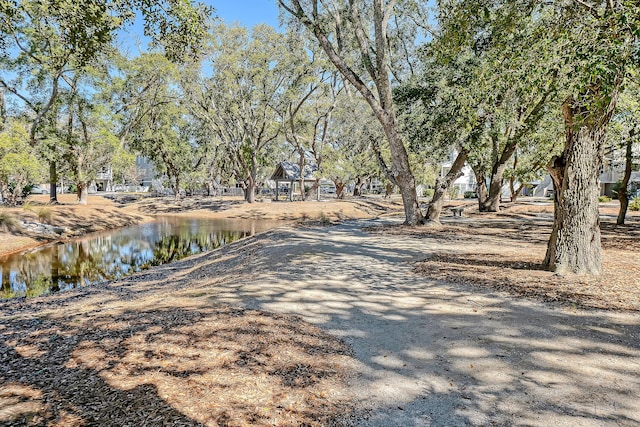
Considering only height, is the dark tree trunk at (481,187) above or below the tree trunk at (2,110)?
below

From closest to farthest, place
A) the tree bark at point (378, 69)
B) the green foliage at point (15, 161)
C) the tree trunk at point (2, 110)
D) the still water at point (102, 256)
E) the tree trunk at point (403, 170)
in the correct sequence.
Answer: the still water at point (102, 256) < the tree bark at point (378, 69) < the tree trunk at point (403, 170) < the green foliage at point (15, 161) < the tree trunk at point (2, 110)

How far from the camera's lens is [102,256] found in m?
15.1

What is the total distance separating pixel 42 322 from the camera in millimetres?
5594

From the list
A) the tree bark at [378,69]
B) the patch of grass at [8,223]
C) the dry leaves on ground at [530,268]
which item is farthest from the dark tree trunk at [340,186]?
the patch of grass at [8,223]

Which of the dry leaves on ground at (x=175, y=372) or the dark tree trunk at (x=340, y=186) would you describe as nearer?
the dry leaves on ground at (x=175, y=372)

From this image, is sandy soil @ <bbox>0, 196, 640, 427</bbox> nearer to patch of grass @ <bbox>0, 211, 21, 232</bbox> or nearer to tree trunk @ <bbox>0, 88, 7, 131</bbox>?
patch of grass @ <bbox>0, 211, 21, 232</bbox>

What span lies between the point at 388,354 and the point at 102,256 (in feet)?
47.9

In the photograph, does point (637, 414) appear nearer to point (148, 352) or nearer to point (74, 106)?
point (148, 352)

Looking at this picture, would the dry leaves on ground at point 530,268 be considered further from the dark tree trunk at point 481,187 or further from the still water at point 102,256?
the dark tree trunk at point 481,187

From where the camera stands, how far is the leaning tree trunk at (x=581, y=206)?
670 cm

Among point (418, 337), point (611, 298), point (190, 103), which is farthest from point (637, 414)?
point (190, 103)

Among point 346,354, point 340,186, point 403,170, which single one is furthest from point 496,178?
point 346,354

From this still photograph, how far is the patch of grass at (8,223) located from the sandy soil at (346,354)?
1302 cm

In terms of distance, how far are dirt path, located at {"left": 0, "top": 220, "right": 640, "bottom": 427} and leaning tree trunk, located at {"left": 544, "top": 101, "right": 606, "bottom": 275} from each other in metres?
1.95
